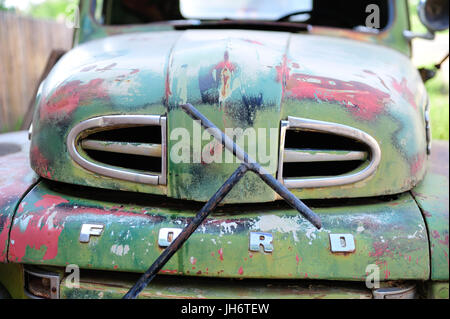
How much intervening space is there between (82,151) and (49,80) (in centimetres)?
40

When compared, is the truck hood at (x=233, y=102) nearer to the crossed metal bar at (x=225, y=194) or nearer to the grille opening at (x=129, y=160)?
the grille opening at (x=129, y=160)

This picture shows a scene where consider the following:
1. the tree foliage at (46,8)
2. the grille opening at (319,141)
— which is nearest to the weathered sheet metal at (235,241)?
the grille opening at (319,141)

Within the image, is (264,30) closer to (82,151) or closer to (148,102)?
(148,102)

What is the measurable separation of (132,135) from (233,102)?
0.42 m

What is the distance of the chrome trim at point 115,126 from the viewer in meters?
1.57

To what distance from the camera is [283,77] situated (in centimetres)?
160

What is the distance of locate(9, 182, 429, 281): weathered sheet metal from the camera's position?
150cm

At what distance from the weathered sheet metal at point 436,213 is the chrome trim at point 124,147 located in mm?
932

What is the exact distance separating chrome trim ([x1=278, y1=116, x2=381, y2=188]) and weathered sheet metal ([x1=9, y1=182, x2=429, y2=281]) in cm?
10

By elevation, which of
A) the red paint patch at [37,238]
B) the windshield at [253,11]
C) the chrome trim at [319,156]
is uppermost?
the windshield at [253,11]

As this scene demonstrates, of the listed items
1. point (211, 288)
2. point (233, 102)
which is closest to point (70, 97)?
point (233, 102)

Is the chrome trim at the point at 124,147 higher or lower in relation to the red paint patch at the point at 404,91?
lower

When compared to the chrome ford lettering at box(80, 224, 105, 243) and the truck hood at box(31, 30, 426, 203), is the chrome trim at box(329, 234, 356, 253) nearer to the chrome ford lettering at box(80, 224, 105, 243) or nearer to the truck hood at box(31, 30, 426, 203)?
the truck hood at box(31, 30, 426, 203)
